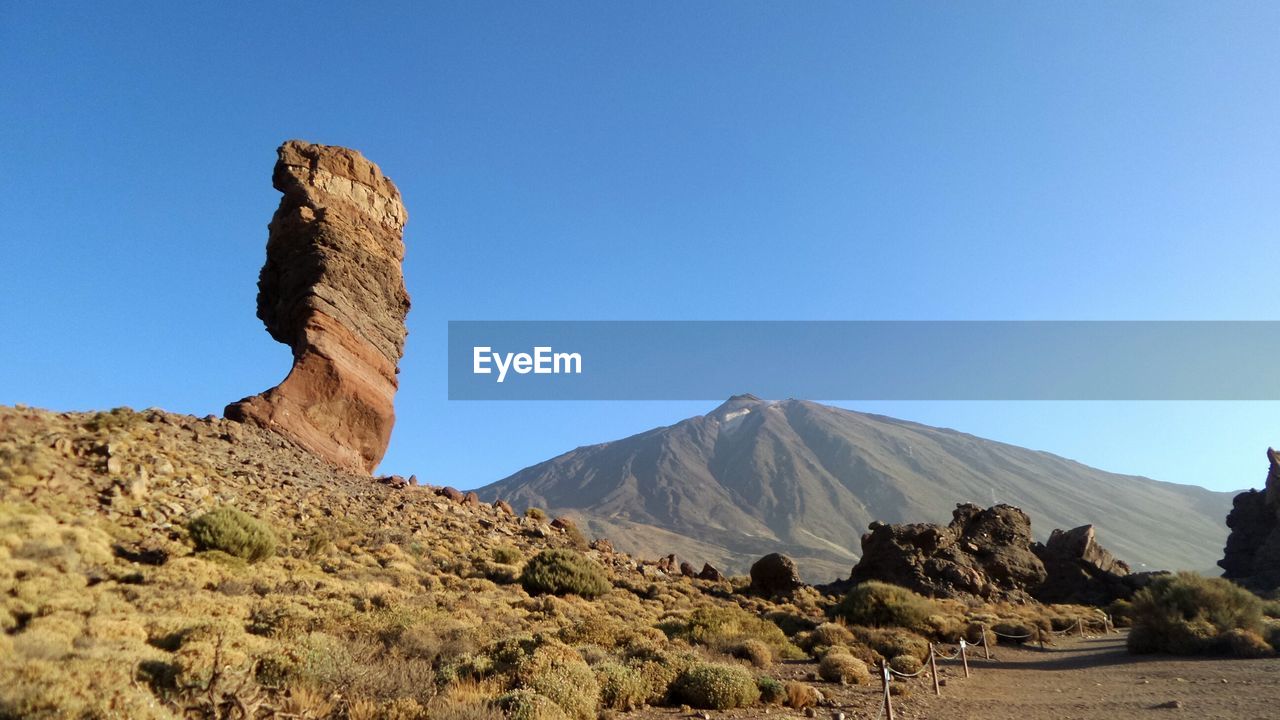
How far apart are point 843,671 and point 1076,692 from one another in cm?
421

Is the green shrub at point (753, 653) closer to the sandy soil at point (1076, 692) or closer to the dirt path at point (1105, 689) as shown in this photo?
the sandy soil at point (1076, 692)

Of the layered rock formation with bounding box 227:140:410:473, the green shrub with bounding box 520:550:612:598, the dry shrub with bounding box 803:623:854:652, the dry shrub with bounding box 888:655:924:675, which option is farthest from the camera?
the layered rock formation with bounding box 227:140:410:473

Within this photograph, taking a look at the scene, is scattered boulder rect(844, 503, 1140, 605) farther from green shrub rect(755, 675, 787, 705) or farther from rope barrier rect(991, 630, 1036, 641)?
green shrub rect(755, 675, 787, 705)

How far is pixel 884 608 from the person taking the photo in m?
20.0

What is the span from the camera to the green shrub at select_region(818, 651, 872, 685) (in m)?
11.1

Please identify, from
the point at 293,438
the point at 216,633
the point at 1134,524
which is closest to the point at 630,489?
the point at 1134,524

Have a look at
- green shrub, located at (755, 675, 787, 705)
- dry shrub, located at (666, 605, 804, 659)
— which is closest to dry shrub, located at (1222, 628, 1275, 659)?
dry shrub, located at (666, 605, 804, 659)

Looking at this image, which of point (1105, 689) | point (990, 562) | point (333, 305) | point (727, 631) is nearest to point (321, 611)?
point (727, 631)

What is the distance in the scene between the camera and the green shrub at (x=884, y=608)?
63.0ft

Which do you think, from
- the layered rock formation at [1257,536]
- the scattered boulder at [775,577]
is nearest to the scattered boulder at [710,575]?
the scattered boulder at [775,577]

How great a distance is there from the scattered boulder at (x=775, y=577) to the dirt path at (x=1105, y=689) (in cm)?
1021

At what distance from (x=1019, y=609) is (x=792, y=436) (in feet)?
576

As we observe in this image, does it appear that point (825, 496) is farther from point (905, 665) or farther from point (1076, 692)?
point (1076, 692)

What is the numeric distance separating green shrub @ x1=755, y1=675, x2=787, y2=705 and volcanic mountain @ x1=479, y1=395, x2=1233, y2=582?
285 ft
